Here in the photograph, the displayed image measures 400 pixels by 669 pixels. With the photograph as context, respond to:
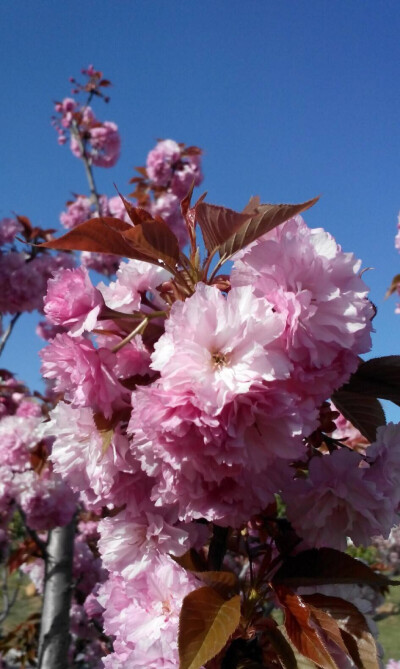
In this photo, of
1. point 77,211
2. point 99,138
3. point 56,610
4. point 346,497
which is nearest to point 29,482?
point 56,610

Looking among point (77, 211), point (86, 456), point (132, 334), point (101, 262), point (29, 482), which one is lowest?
point (86, 456)

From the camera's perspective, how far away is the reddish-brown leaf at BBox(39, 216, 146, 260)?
A: 2.55 feet

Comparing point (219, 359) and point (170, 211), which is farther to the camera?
point (170, 211)

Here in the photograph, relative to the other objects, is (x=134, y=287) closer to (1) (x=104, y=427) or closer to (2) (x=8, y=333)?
(1) (x=104, y=427)

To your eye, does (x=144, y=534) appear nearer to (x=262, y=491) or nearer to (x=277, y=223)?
(x=262, y=491)

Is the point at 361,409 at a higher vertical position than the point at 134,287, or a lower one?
lower

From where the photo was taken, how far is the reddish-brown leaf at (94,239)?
A: 0.78m

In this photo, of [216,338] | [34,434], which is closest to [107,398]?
[216,338]

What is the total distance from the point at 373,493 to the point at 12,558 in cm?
294

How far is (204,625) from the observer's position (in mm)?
718

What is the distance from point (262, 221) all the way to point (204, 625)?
1.63 feet

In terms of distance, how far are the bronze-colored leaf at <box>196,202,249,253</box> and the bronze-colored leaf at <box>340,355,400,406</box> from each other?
0.29 meters

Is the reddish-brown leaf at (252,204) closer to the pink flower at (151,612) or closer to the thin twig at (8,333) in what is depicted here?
the pink flower at (151,612)

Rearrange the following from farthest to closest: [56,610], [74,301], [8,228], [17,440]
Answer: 1. [8,228]
2. [17,440]
3. [56,610]
4. [74,301]
